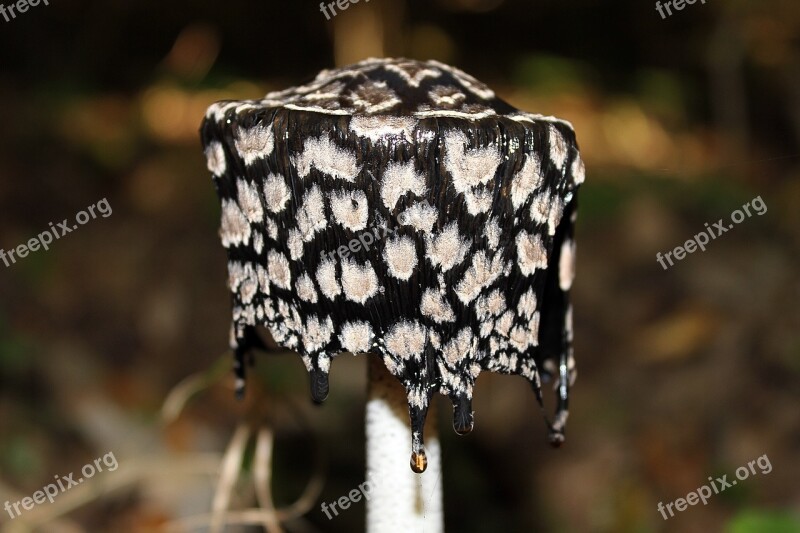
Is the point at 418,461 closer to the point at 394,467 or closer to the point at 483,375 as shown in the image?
the point at 394,467

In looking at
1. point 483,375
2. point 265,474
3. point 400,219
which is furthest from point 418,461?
point 483,375

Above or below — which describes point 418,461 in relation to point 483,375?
above

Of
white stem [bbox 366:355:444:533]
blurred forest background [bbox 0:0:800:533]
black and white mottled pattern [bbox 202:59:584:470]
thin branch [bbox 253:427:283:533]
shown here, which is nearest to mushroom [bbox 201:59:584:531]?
black and white mottled pattern [bbox 202:59:584:470]

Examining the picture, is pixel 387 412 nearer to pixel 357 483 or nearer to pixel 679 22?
pixel 357 483

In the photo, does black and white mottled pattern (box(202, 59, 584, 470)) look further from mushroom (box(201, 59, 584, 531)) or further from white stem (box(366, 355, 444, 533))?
white stem (box(366, 355, 444, 533))

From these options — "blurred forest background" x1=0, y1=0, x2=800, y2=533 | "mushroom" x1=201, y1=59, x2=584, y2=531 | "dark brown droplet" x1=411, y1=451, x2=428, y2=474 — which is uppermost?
"mushroom" x1=201, y1=59, x2=584, y2=531
